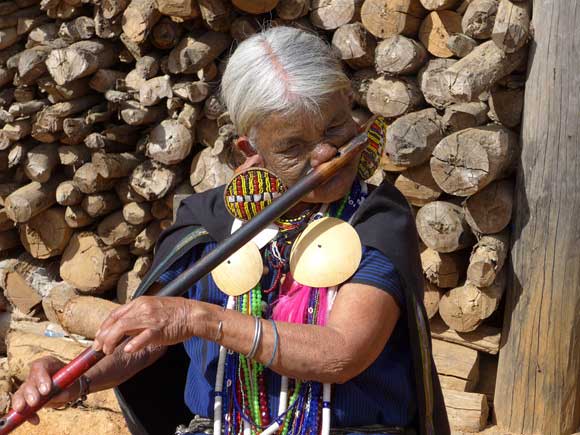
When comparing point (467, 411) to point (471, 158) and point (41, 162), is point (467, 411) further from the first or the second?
point (41, 162)

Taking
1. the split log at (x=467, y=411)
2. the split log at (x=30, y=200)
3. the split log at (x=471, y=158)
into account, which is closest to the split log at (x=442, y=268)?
the split log at (x=471, y=158)

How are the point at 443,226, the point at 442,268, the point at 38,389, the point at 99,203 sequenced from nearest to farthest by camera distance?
→ the point at 38,389, the point at 443,226, the point at 442,268, the point at 99,203

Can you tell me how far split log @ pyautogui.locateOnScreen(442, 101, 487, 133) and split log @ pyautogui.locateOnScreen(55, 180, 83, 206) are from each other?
1924mm

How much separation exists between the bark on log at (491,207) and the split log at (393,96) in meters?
0.49

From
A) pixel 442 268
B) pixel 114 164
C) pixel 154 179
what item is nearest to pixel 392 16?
pixel 442 268

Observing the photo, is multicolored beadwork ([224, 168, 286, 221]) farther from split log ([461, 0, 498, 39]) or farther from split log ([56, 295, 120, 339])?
split log ([56, 295, 120, 339])

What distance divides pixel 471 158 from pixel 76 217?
2123mm

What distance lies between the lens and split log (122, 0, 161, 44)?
3958mm

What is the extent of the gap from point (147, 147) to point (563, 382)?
7.19 feet

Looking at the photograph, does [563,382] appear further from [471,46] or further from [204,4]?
[204,4]

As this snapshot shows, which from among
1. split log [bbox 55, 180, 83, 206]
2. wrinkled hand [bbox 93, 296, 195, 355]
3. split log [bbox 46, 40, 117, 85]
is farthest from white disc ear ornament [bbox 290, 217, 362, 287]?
split log [bbox 55, 180, 83, 206]

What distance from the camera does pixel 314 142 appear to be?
2215 millimetres

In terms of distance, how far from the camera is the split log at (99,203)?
4.37 metres

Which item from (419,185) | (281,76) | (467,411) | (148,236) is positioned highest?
(281,76)
